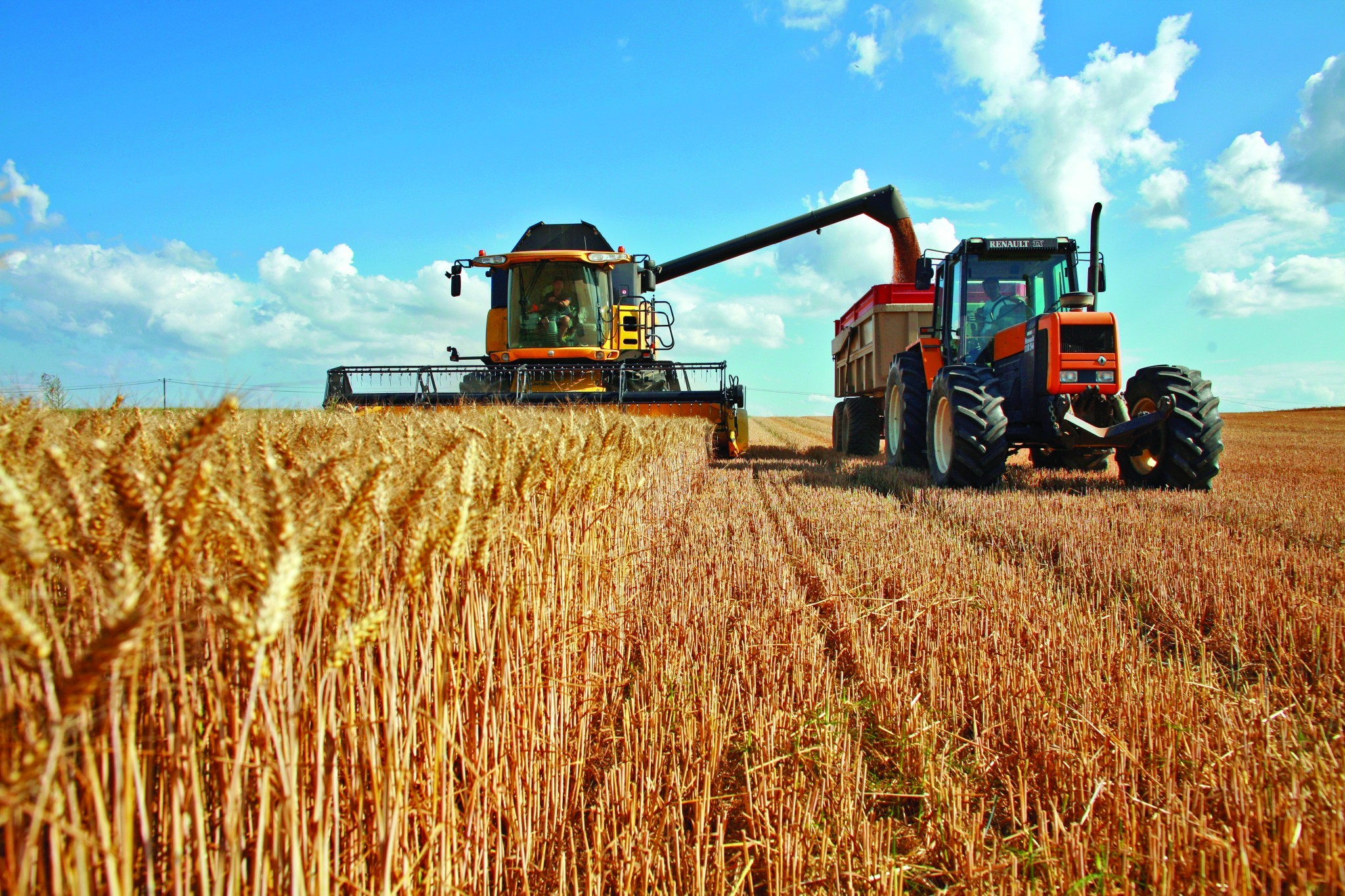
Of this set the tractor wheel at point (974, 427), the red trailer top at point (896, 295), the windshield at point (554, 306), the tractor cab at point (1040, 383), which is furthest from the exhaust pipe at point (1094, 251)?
the windshield at point (554, 306)

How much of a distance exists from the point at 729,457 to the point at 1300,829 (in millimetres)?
9785

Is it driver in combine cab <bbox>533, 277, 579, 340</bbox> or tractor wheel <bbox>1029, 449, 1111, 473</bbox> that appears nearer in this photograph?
tractor wheel <bbox>1029, 449, 1111, 473</bbox>

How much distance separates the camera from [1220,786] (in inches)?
75.4

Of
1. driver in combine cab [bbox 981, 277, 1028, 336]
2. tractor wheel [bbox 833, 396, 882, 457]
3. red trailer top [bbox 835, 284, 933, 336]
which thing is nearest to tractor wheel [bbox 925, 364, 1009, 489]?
driver in combine cab [bbox 981, 277, 1028, 336]

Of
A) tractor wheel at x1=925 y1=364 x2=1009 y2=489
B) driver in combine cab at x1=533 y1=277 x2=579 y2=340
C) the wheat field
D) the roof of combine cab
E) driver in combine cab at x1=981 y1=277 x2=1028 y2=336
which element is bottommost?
Result: the wheat field

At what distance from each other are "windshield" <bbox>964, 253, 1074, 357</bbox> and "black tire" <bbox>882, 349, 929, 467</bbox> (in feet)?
2.34

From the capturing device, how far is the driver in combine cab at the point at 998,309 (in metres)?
7.95

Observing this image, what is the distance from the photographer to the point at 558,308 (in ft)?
35.6

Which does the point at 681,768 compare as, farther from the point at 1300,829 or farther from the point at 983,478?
the point at 983,478

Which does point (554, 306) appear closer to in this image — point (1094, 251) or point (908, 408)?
point (908, 408)

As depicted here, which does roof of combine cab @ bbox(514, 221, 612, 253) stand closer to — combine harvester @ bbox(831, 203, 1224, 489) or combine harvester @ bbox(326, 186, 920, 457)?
combine harvester @ bbox(326, 186, 920, 457)

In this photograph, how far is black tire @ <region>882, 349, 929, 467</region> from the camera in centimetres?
849

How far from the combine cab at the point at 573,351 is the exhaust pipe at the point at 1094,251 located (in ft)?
16.3

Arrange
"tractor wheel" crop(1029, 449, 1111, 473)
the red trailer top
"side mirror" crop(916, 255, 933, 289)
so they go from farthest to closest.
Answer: the red trailer top, "tractor wheel" crop(1029, 449, 1111, 473), "side mirror" crop(916, 255, 933, 289)
